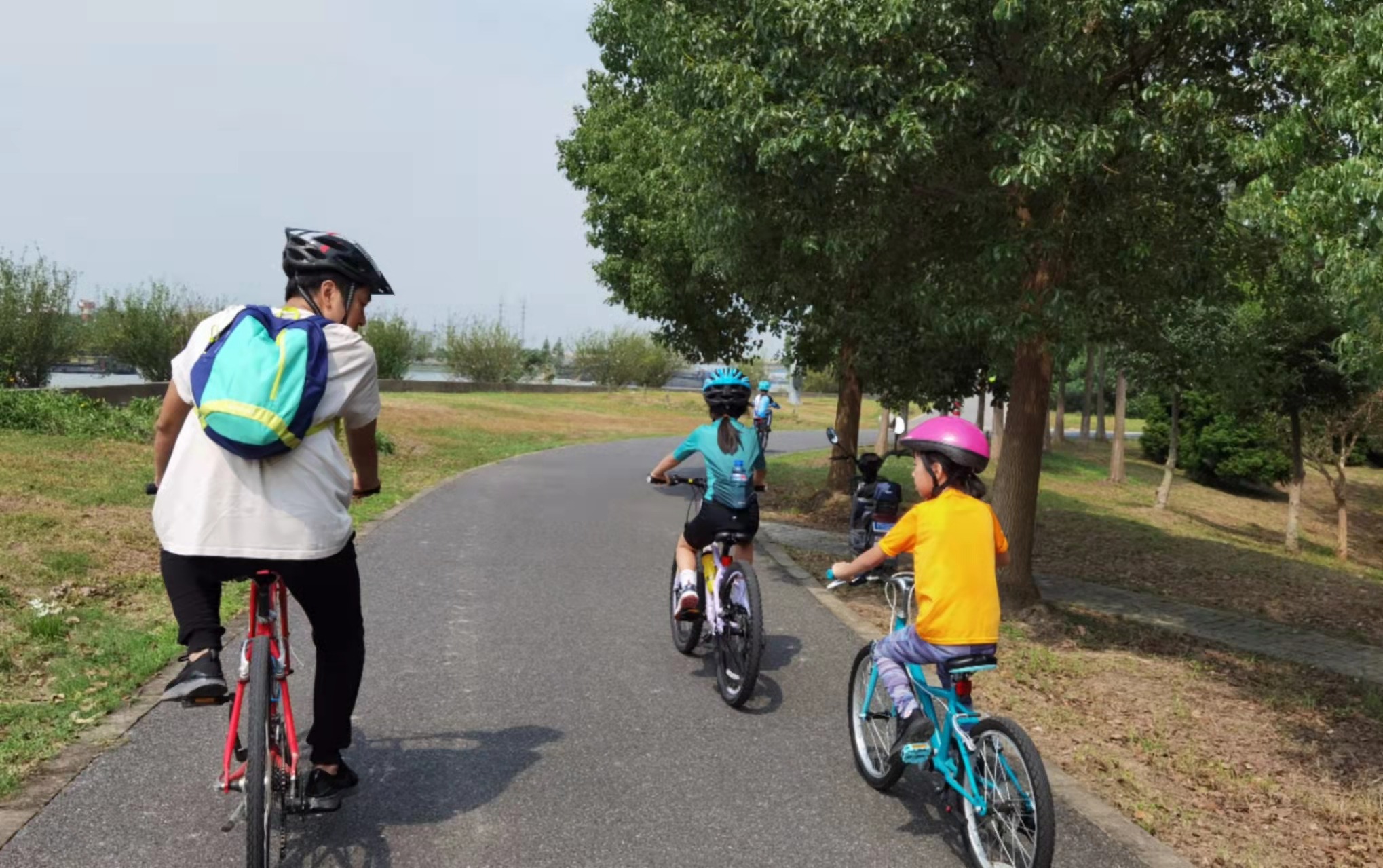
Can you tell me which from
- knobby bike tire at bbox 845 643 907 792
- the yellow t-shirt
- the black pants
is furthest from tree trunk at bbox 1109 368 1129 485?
the black pants

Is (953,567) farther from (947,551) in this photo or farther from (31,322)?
(31,322)

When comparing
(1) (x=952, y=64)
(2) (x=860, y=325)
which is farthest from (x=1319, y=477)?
(1) (x=952, y=64)

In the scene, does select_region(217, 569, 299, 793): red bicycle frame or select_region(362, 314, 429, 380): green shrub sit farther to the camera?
select_region(362, 314, 429, 380): green shrub

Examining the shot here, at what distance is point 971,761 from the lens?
3.58 m

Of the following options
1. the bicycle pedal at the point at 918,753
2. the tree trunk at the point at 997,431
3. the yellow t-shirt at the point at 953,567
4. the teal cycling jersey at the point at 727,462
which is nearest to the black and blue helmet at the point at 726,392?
the teal cycling jersey at the point at 727,462

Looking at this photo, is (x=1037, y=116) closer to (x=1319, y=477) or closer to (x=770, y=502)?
(x=770, y=502)

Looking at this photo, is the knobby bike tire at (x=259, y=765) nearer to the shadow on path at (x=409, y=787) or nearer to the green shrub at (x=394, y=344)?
the shadow on path at (x=409, y=787)

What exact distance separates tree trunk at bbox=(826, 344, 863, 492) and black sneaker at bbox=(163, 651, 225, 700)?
1353 centimetres

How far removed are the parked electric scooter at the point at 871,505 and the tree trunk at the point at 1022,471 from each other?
1020 mm

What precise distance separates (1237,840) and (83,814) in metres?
4.37

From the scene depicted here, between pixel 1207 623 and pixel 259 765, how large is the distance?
9769 millimetres

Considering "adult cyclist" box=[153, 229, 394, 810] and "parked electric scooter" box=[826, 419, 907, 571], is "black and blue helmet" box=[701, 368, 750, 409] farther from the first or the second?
"parked electric scooter" box=[826, 419, 907, 571]

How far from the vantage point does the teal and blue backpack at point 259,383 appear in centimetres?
293

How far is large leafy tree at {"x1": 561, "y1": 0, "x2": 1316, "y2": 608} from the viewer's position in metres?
7.20
